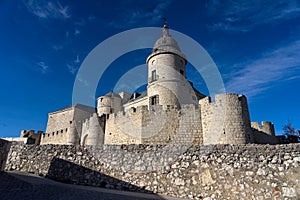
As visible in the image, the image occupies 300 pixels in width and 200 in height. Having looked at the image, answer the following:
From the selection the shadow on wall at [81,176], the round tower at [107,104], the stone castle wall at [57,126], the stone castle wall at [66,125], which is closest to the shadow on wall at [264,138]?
the shadow on wall at [81,176]

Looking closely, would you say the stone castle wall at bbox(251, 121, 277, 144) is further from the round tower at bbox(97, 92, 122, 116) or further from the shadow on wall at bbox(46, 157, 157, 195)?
the round tower at bbox(97, 92, 122, 116)

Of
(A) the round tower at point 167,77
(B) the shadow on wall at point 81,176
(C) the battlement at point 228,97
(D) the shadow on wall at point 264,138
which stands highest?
(A) the round tower at point 167,77

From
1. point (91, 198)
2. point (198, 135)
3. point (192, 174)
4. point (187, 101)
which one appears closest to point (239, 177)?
point (192, 174)

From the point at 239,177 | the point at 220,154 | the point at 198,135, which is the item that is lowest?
the point at 239,177

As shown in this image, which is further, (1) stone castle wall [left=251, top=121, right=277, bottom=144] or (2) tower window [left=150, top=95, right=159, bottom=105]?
(2) tower window [left=150, top=95, right=159, bottom=105]

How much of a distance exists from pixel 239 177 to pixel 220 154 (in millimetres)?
683

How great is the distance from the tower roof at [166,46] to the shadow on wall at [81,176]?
14.5 m

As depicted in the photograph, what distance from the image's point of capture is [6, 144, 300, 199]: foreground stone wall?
4289 millimetres

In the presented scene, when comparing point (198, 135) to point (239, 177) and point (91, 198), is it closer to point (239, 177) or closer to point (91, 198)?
point (239, 177)

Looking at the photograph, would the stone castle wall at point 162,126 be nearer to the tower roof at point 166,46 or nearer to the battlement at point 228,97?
the battlement at point 228,97

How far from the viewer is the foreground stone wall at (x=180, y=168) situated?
14.1 ft

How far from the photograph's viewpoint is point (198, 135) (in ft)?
45.0

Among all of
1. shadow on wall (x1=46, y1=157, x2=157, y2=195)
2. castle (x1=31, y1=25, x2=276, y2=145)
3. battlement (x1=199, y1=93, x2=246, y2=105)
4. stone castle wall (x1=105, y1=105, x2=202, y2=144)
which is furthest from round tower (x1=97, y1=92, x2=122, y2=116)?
shadow on wall (x1=46, y1=157, x2=157, y2=195)

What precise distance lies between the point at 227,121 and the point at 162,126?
184 inches
